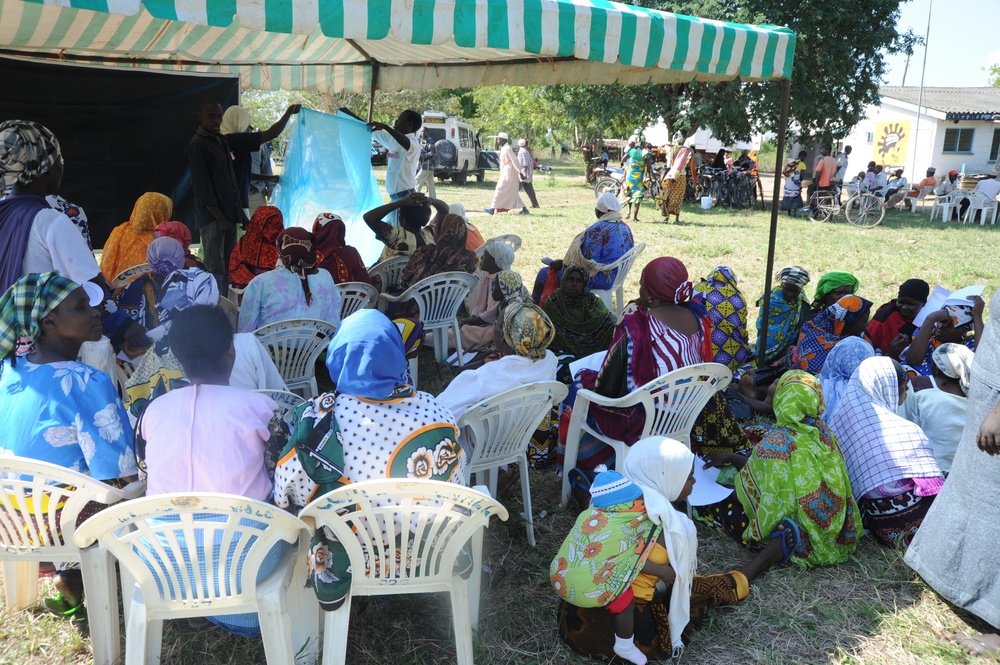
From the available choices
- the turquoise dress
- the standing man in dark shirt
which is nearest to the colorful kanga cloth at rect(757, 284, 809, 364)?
the standing man in dark shirt

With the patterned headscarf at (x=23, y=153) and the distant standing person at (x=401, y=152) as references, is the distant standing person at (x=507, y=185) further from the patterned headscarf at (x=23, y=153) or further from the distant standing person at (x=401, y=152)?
the patterned headscarf at (x=23, y=153)

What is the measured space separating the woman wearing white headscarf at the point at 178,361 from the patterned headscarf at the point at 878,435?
8.68ft

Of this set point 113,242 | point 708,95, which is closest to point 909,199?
point 708,95

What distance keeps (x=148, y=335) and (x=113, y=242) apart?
183 centimetres

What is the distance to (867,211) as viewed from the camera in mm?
14945

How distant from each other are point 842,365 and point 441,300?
261 cm

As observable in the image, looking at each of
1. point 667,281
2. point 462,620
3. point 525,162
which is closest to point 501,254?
point 667,281

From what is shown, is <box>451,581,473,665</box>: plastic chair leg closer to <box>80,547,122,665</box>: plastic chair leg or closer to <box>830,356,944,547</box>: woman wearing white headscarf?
<box>80,547,122,665</box>: plastic chair leg

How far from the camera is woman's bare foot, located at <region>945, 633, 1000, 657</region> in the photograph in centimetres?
266

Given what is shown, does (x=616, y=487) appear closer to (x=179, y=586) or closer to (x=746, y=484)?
(x=746, y=484)

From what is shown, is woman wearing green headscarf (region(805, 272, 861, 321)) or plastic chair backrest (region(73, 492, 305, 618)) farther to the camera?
woman wearing green headscarf (region(805, 272, 861, 321))

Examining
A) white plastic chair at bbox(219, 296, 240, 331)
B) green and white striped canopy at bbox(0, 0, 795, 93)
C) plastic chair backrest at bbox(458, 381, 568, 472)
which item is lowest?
plastic chair backrest at bbox(458, 381, 568, 472)

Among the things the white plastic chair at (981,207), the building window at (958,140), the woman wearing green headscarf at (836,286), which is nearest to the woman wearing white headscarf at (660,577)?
the woman wearing green headscarf at (836,286)

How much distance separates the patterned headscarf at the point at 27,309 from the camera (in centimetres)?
235
